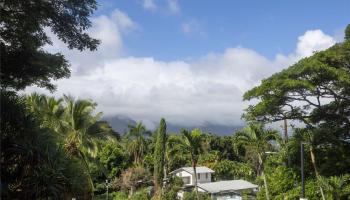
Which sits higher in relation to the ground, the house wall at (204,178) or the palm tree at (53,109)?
the palm tree at (53,109)

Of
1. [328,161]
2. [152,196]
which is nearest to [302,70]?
[328,161]

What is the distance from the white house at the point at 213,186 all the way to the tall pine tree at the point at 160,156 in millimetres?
2713

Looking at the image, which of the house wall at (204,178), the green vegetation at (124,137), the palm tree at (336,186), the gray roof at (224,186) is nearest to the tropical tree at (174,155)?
the green vegetation at (124,137)

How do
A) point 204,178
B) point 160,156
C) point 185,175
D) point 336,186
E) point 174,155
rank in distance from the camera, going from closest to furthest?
point 336,186 < point 160,156 < point 185,175 < point 174,155 < point 204,178

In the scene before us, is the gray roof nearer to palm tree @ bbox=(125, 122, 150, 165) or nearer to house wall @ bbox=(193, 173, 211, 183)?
house wall @ bbox=(193, 173, 211, 183)

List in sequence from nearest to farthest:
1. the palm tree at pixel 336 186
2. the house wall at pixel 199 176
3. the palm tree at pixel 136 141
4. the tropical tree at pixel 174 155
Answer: the palm tree at pixel 336 186 → the tropical tree at pixel 174 155 → the house wall at pixel 199 176 → the palm tree at pixel 136 141

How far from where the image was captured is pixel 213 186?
51.0 meters

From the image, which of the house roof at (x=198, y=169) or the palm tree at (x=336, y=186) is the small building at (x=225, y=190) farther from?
the palm tree at (x=336, y=186)

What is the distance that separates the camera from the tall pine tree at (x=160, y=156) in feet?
156

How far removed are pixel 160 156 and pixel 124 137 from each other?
8.84m

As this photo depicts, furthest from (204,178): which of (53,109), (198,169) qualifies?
(53,109)

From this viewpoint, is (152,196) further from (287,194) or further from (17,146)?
(17,146)

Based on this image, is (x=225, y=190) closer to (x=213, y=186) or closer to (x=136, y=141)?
(x=213, y=186)

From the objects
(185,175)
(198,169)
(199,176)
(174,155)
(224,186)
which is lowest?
(224,186)
